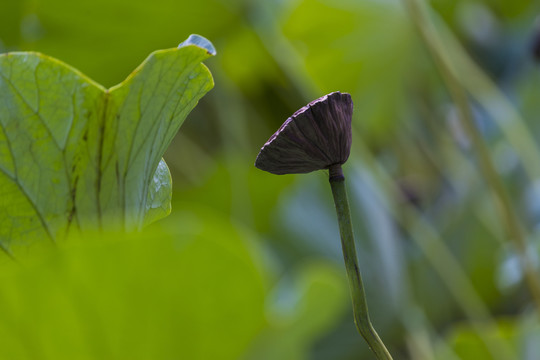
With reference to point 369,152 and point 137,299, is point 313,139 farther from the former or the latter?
point 369,152

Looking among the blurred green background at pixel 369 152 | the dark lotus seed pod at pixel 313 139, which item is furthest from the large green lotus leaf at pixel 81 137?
the blurred green background at pixel 369 152

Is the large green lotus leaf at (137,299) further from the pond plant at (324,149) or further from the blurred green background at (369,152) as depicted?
the blurred green background at (369,152)

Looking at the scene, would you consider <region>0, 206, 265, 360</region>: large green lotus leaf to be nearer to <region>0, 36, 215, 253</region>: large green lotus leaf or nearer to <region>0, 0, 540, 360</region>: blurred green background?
<region>0, 36, 215, 253</region>: large green lotus leaf

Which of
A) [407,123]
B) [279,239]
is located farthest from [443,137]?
[279,239]

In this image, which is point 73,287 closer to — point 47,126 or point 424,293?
point 47,126

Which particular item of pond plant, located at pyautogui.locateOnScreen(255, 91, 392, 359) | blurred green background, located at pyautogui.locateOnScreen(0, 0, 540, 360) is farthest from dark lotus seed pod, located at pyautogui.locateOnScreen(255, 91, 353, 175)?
blurred green background, located at pyautogui.locateOnScreen(0, 0, 540, 360)

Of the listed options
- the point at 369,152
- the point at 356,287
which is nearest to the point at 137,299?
the point at 356,287
